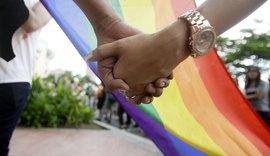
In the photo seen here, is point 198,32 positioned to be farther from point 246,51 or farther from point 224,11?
point 246,51

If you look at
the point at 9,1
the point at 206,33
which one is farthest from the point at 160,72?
the point at 9,1

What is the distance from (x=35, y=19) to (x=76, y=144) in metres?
5.06

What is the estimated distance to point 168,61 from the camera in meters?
0.98

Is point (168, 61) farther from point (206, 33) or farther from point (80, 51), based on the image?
point (80, 51)

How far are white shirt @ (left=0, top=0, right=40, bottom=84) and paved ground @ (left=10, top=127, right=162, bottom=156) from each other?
3794mm

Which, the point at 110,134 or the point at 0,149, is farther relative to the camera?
the point at 110,134

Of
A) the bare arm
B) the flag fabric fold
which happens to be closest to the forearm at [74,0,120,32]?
the flag fabric fold

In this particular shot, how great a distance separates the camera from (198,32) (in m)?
0.97

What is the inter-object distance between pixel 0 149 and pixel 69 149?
4.27 m

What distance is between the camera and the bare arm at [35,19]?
186 centimetres

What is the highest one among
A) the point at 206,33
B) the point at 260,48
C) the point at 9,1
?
the point at 260,48

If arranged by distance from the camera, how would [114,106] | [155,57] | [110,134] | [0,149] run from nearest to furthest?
[155,57]
[0,149]
[110,134]
[114,106]

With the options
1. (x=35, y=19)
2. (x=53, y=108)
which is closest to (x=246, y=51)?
(x=53, y=108)

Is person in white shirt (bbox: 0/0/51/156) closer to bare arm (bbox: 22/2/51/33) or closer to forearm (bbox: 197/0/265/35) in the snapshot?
bare arm (bbox: 22/2/51/33)
